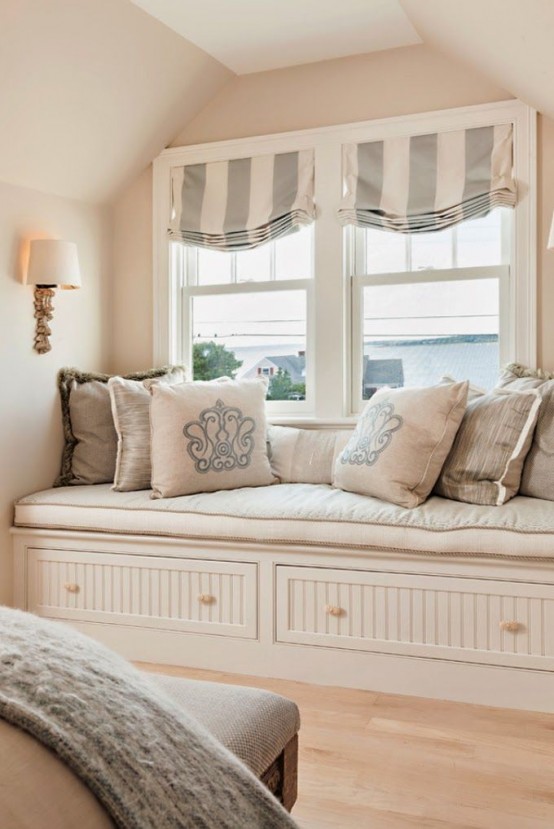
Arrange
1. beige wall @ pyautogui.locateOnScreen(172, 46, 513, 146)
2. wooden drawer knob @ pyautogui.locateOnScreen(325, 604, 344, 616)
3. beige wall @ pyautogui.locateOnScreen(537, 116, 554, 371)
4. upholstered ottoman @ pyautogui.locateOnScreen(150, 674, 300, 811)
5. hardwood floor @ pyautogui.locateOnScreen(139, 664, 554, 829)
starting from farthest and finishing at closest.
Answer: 1. beige wall @ pyautogui.locateOnScreen(172, 46, 513, 146)
2. beige wall @ pyautogui.locateOnScreen(537, 116, 554, 371)
3. wooden drawer knob @ pyautogui.locateOnScreen(325, 604, 344, 616)
4. hardwood floor @ pyautogui.locateOnScreen(139, 664, 554, 829)
5. upholstered ottoman @ pyautogui.locateOnScreen(150, 674, 300, 811)

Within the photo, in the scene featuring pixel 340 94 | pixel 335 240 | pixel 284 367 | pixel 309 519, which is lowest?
pixel 309 519

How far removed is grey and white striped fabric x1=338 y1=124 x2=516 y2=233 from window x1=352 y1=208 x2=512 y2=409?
0.33 feet

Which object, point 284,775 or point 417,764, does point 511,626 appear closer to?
point 417,764

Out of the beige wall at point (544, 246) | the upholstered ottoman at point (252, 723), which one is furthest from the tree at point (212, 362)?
the upholstered ottoman at point (252, 723)

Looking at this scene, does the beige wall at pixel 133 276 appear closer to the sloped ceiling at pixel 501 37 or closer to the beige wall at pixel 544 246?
the sloped ceiling at pixel 501 37

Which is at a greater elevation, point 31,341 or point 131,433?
point 31,341

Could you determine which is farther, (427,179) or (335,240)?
(335,240)

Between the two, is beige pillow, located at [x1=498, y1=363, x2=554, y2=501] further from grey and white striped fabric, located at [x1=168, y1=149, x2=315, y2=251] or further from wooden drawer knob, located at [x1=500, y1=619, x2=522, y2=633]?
grey and white striped fabric, located at [x1=168, y1=149, x2=315, y2=251]

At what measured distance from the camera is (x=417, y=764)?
2.19 meters

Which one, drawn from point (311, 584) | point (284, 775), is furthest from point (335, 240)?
point (284, 775)

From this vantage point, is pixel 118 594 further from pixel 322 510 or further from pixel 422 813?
pixel 422 813

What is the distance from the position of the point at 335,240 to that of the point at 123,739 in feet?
9.99

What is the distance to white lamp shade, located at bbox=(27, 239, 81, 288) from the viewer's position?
3.33 metres

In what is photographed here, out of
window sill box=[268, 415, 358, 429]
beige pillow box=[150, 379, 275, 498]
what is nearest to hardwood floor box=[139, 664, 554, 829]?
beige pillow box=[150, 379, 275, 498]
